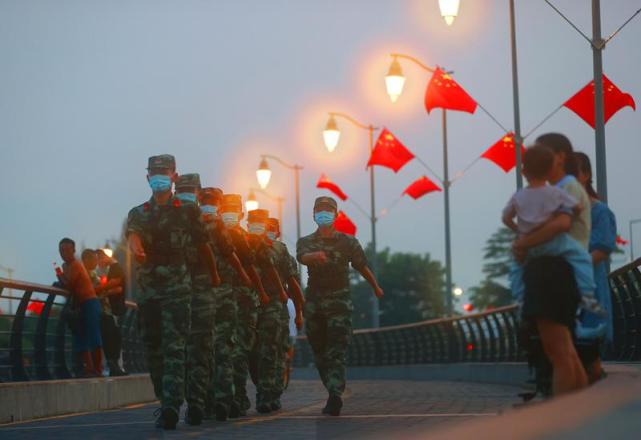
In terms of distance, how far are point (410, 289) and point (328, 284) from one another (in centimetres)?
17533

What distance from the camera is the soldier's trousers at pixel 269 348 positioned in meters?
15.6

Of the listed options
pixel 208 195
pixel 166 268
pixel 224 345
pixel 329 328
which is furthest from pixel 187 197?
pixel 329 328

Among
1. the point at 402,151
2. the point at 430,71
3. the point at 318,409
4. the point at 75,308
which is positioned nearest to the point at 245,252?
the point at 318,409

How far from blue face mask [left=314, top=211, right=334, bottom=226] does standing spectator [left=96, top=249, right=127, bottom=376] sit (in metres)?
5.08

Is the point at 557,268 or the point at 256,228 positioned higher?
the point at 256,228

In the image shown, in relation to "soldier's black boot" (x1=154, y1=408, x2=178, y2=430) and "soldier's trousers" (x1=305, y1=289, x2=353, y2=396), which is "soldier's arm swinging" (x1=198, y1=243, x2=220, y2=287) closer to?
"soldier's black boot" (x1=154, y1=408, x2=178, y2=430)

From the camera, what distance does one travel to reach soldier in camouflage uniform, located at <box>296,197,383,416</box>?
14.9 m

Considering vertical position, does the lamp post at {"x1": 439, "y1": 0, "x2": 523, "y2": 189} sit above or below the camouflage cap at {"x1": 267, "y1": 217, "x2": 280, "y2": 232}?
above

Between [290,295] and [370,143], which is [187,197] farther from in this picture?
[370,143]

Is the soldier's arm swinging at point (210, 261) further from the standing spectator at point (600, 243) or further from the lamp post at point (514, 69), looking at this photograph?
the lamp post at point (514, 69)

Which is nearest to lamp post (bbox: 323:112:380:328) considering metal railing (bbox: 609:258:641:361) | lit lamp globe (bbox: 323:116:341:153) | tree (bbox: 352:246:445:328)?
lit lamp globe (bbox: 323:116:341:153)

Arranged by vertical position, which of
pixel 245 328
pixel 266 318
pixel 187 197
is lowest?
pixel 245 328

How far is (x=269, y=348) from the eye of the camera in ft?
51.8

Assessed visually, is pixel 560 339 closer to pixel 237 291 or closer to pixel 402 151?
pixel 237 291
